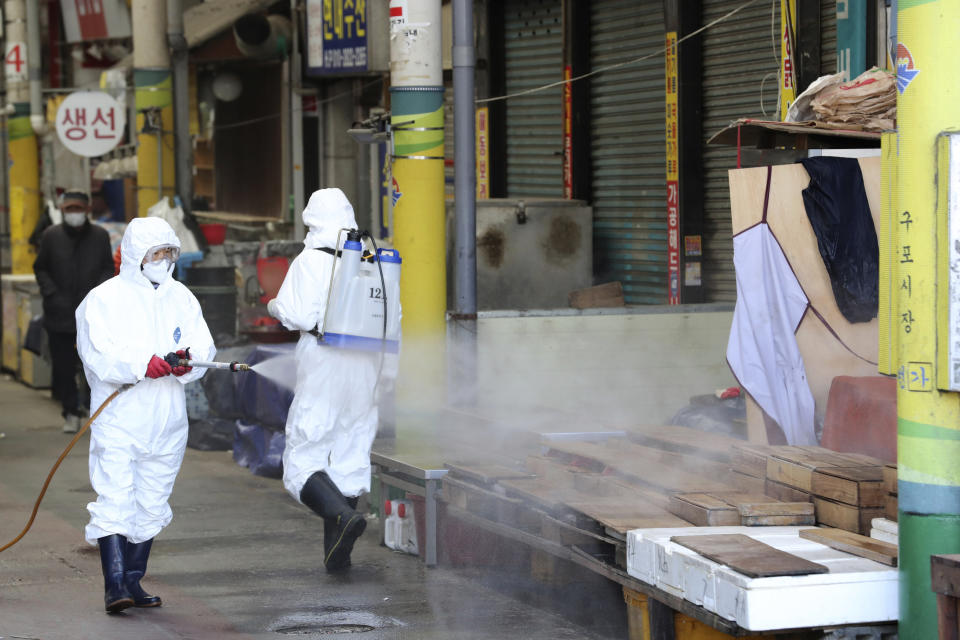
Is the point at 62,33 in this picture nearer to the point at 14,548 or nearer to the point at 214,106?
the point at 214,106

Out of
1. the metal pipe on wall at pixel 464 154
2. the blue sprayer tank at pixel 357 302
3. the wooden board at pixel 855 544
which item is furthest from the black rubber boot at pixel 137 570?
the wooden board at pixel 855 544

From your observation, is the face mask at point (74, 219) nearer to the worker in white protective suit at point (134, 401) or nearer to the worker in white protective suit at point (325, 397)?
the worker in white protective suit at point (325, 397)

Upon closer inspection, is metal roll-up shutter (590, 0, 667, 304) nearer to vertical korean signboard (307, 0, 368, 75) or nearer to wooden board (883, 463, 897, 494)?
vertical korean signboard (307, 0, 368, 75)

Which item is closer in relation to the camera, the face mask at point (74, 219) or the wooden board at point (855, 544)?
the wooden board at point (855, 544)

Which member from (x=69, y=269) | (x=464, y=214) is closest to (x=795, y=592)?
(x=464, y=214)

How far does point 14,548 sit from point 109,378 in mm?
2087

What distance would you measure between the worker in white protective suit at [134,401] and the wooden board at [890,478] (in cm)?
308

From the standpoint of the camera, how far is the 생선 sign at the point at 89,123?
57.6 feet

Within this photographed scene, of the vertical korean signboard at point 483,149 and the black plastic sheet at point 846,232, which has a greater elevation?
the vertical korean signboard at point 483,149

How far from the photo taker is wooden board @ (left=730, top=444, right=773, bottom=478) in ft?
20.0

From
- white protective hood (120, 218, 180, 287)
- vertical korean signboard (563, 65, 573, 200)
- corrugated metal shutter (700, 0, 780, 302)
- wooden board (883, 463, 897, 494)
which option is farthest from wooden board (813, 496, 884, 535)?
vertical korean signboard (563, 65, 573, 200)


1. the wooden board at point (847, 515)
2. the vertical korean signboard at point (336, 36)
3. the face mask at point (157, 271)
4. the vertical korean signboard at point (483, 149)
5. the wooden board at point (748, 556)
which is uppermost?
the vertical korean signboard at point (336, 36)

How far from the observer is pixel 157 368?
648 centimetres

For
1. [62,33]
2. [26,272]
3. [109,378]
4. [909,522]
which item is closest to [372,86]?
[26,272]
